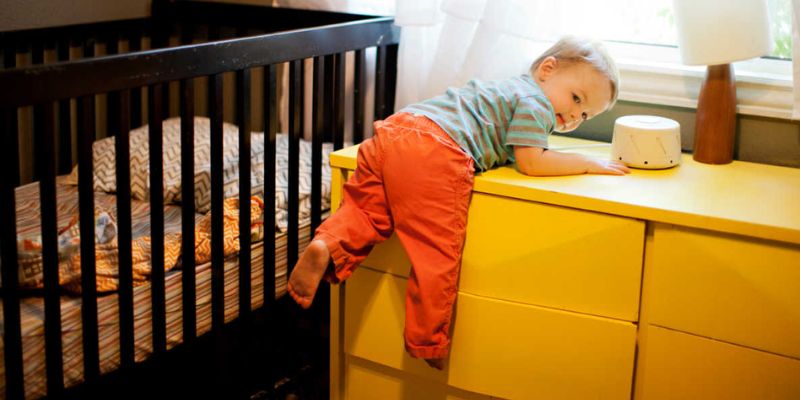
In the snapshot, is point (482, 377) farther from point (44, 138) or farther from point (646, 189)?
point (44, 138)

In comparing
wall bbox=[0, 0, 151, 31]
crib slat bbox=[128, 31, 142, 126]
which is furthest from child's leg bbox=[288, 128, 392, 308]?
wall bbox=[0, 0, 151, 31]

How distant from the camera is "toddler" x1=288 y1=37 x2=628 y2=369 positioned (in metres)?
1.73

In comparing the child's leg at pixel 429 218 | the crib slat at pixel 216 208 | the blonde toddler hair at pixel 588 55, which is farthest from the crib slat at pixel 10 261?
the blonde toddler hair at pixel 588 55

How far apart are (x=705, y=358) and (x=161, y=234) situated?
3.37 ft

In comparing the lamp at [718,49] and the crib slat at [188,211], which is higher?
the lamp at [718,49]

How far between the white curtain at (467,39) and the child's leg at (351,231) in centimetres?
45

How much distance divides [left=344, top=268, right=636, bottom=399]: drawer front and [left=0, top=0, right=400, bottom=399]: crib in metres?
0.28

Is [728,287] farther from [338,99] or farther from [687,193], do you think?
[338,99]

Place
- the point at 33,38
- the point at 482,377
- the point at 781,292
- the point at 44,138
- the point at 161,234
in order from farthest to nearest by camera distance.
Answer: the point at 33,38, the point at 482,377, the point at 161,234, the point at 781,292, the point at 44,138

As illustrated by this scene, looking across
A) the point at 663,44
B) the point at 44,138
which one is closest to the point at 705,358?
the point at 663,44

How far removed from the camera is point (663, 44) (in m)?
2.17

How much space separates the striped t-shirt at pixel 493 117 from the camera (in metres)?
1.79

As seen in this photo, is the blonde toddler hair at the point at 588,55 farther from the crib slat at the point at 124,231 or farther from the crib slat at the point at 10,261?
the crib slat at the point at 10,261

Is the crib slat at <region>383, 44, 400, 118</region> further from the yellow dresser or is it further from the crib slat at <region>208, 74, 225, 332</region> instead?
the crib slat at <region>208, 74, 225, 332</region>
